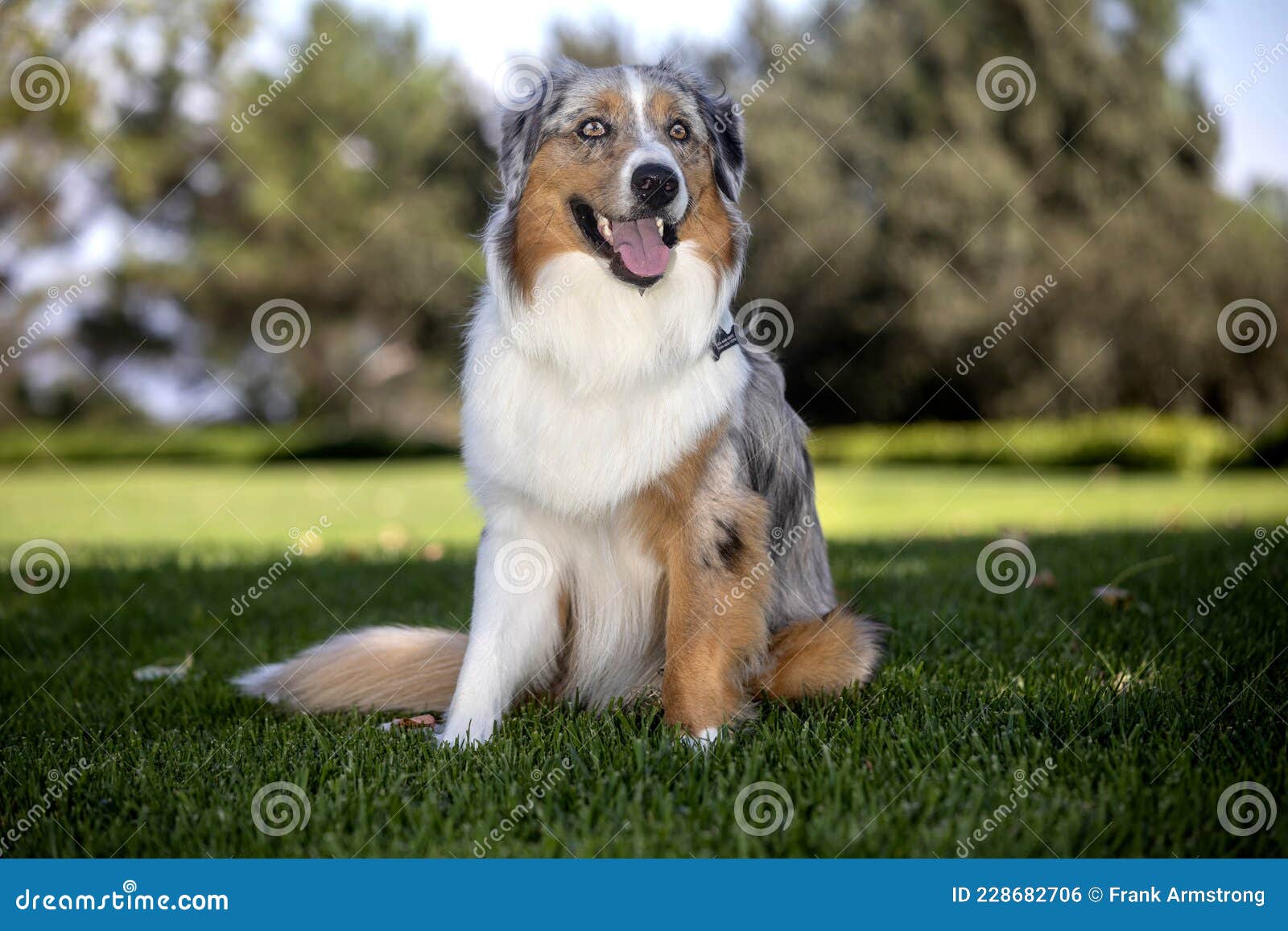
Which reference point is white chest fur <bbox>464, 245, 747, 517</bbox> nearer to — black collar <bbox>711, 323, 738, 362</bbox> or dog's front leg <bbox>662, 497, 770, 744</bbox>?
black collar <bbox>711, 323, 738, 362</bbox>

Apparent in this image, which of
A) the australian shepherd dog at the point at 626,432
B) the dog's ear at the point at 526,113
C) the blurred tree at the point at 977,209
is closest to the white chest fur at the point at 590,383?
the australian shepherd dog at the point at 626,432

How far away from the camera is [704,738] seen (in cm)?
303

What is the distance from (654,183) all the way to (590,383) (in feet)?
2.13

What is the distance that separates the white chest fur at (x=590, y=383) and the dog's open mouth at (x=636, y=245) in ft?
0.15

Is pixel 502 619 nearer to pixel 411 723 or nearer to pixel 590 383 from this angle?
pixel 411 723

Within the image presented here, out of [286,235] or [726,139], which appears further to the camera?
[286,235]

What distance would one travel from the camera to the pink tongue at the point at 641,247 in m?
3.19

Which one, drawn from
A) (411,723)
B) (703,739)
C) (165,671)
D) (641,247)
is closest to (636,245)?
(641,247)

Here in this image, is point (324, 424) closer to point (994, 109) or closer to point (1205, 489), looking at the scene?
point (994, 109)

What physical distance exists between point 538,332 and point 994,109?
22979 mm

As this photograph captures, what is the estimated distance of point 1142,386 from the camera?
74.8 ft

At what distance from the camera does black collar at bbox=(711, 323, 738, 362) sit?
3312 mm

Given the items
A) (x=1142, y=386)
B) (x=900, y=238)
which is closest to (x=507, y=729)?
(x=900, y=238)

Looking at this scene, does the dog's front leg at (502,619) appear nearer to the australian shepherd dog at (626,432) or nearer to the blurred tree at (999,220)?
the australian shepherd dog at (626,432)
